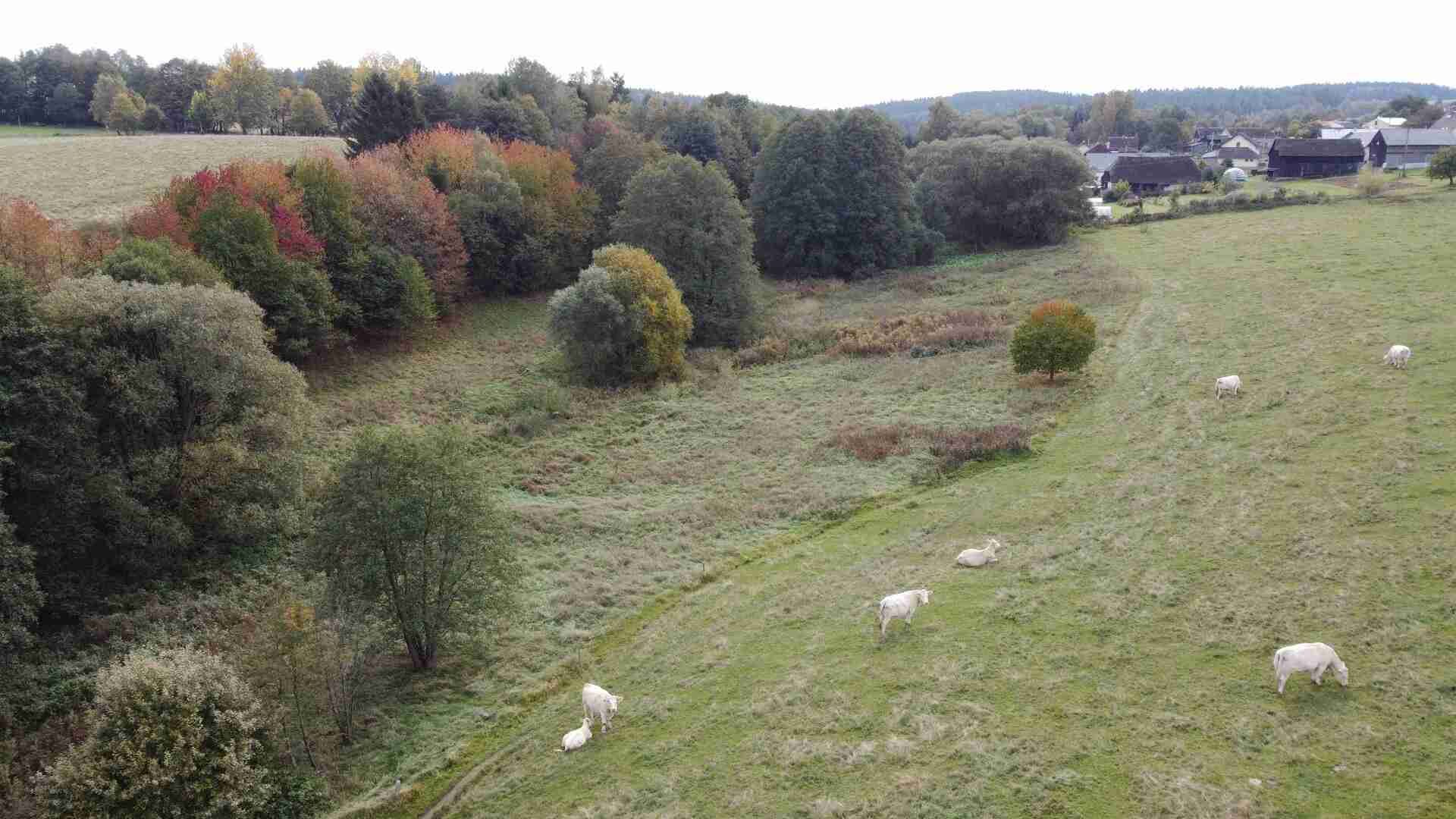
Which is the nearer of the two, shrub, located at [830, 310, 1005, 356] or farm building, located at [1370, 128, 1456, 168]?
shrub, located at [830, 310, 1005, 356]

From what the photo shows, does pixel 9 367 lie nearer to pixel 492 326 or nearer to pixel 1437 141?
pixel 492 326

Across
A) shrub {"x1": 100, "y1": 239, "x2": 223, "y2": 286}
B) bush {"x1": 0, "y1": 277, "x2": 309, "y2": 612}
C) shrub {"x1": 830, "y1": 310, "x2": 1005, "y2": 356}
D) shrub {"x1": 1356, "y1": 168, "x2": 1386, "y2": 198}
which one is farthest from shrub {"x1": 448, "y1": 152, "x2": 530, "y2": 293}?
shrub {"x1": 1356, "y1": 168, "x2": 1386, "y2": 198}

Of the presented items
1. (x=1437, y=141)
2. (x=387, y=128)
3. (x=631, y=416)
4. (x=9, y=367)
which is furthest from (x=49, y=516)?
(x=1437, y=141)

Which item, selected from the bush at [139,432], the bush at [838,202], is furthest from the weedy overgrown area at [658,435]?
the bush at [838,202]

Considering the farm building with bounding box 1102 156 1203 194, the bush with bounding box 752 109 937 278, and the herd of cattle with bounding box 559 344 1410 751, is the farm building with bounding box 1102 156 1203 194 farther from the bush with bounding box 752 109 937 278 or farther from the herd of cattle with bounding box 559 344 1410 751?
the herd of cattle with bounding box 559 344 1410 751

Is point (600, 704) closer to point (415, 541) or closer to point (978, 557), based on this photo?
point (415, 541)

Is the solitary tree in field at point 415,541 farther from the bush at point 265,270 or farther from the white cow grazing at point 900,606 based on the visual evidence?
the bush at point 265,270
